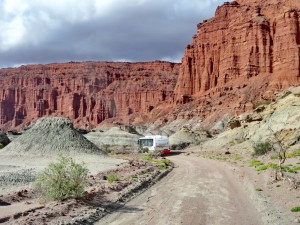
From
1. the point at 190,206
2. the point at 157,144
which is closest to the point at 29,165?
the point at 190,206

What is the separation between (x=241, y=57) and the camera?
14562 cm

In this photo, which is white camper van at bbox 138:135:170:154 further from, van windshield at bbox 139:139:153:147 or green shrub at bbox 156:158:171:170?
green shrub at bbox 156:158:171:170

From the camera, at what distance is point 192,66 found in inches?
6841

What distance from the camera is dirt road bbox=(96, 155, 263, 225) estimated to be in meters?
14.7

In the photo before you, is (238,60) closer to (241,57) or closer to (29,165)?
(241,57)

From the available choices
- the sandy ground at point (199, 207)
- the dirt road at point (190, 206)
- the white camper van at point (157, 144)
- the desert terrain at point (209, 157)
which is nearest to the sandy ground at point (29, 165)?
the desert terrain at point (209, 157)

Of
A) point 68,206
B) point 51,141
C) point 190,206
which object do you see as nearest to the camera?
point 68,206

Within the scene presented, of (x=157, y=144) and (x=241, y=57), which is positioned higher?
(x=241, y=57)

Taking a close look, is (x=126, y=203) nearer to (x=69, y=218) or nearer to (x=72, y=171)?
(x=72, y=171)

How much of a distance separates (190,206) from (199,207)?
409 millimetres

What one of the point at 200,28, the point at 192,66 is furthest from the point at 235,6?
the point at 192,66

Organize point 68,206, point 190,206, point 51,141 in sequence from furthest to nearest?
point 51,141, point 190,206, point 68,206

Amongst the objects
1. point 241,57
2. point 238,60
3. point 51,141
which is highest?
point 241,57

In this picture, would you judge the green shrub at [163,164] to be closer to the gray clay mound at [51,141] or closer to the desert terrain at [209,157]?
the desert terrain at [209,157]
